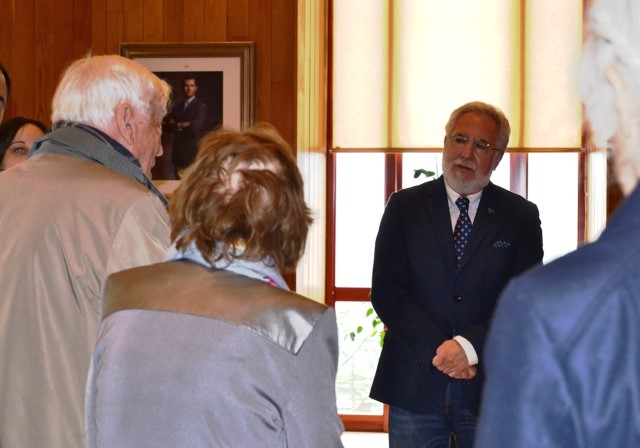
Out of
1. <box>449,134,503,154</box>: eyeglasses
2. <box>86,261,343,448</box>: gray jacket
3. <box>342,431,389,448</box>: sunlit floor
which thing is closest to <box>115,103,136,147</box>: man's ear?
<box>86,261,343,448</box>: gray jacket

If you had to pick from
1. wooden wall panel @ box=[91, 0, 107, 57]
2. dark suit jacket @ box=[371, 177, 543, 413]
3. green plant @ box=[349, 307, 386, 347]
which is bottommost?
green plant @ box=[349, 307, 386, 347]

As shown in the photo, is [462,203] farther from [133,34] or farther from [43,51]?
[43,51]

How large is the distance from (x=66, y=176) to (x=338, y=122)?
15.4 ft

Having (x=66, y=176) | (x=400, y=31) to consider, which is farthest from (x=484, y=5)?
(x=66, y=176)

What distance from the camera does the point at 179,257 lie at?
171 centimetres

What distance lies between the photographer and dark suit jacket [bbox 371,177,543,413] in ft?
10.8

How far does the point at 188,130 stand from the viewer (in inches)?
232

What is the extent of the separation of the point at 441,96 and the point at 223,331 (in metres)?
5.48

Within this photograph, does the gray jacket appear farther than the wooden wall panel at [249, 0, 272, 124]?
No

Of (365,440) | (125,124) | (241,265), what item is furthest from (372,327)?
(241,265)

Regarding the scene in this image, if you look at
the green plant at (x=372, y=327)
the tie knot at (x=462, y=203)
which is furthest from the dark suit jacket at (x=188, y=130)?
the tie knot at (x=462, y=203)

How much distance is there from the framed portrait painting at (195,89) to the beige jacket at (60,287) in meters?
3.55

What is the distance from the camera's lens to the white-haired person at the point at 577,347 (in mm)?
976

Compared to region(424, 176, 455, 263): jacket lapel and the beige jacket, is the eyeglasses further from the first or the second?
the beige jacket
